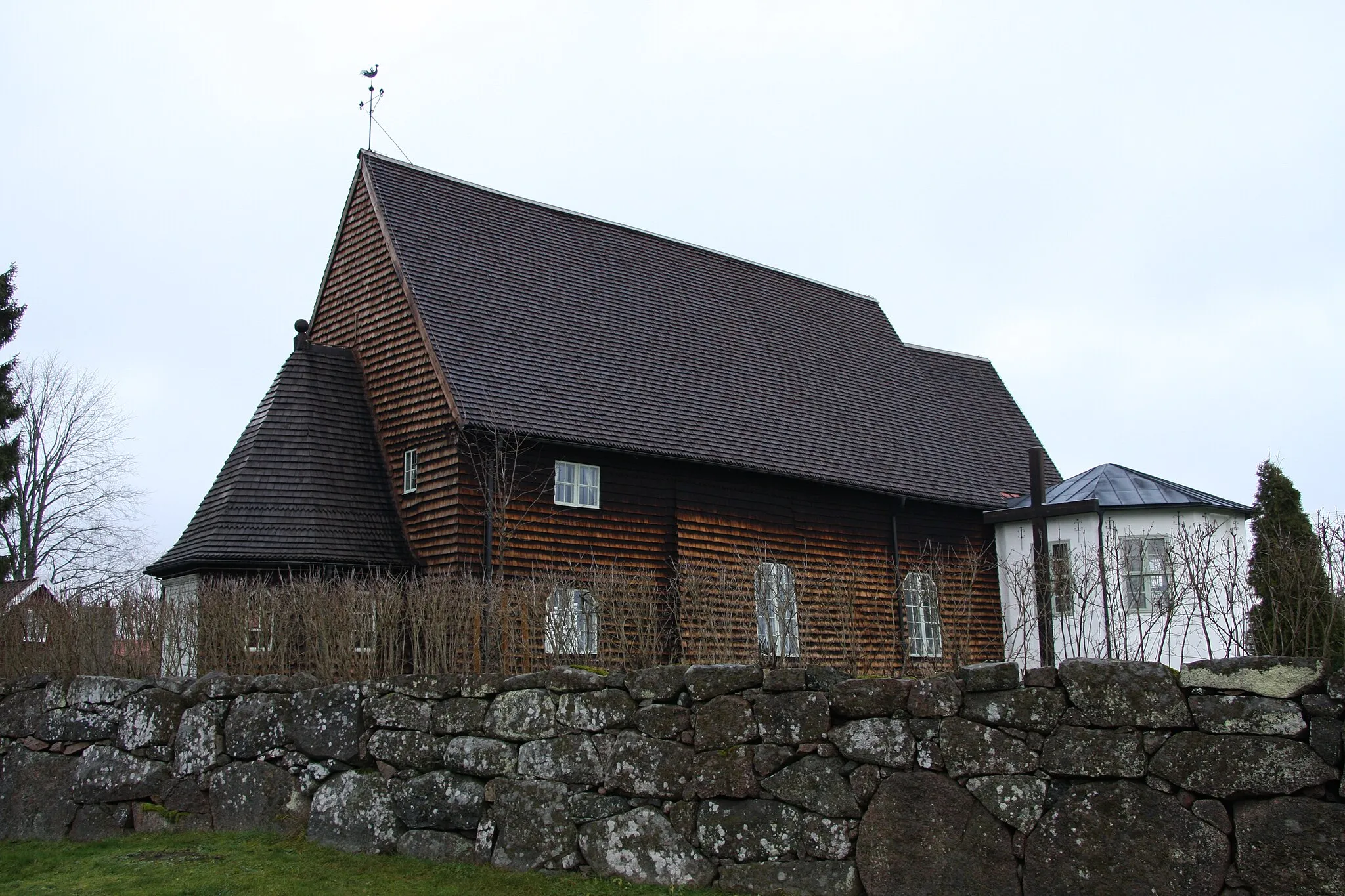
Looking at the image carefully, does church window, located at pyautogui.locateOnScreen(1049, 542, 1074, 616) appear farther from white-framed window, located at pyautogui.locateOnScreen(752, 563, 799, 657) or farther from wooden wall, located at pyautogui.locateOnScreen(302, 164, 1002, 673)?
white-framed window, located at pyautogui.locateOnScreen(752, 563, 799, 657)

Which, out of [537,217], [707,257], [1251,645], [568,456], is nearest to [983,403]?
[707,257]

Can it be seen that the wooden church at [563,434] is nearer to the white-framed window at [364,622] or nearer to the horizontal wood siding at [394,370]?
the horizontal wood siding at [394,370]

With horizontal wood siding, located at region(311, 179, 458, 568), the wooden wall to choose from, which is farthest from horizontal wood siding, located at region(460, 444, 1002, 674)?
horizontal wood siding, located at region(311, 179, 458, 568)

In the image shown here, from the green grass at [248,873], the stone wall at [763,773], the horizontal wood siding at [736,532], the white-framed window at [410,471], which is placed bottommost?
the green grass at [248,873]

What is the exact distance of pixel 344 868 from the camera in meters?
9.88

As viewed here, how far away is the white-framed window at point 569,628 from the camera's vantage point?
11.5 m

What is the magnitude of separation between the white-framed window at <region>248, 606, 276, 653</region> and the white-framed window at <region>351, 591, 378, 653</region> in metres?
1.02

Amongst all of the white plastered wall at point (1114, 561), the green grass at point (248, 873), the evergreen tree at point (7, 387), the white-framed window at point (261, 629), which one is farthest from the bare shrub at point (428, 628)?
the evergreen tree at point (7, 387)

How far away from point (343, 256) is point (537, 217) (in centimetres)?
459

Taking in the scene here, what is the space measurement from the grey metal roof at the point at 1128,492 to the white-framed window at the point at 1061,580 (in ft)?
3.20

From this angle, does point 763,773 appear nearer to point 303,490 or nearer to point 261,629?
point 261,629

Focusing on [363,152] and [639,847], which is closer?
[639,847]

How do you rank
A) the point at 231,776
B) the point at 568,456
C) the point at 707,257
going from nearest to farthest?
the point at 231,776
the point at 568,456
the point at 707,257

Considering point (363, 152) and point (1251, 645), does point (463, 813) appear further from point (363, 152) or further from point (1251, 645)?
point (363, 152)
